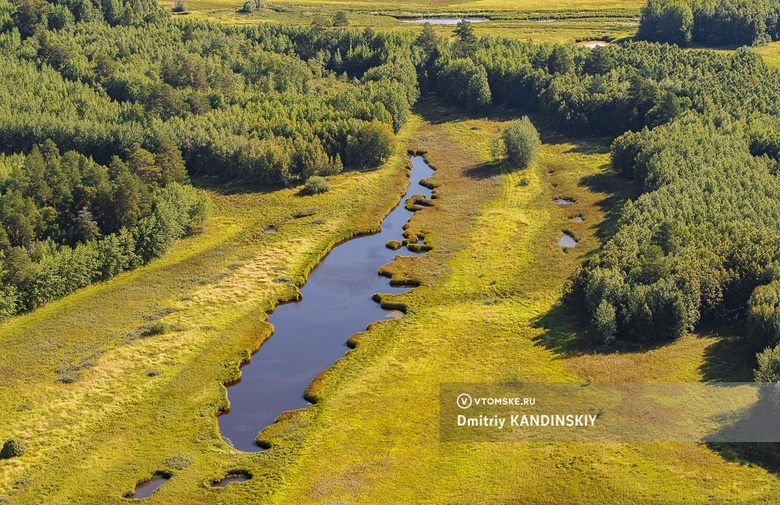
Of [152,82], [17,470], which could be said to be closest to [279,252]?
[17,470]

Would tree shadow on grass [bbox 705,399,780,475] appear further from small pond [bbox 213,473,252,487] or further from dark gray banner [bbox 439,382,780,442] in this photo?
small pond [bbox 213,473,252,487]

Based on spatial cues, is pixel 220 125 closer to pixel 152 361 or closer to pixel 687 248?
pixel 152 361

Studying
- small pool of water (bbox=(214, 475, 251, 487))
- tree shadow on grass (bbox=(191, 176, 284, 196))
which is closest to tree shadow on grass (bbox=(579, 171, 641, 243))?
tree shadow on grass (bbox=(191, 176, 284, 196))

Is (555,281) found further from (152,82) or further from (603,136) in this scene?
(152,82)

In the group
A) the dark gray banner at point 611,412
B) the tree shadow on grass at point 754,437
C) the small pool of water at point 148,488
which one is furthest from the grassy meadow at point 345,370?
the dark gray banner at point 611,412

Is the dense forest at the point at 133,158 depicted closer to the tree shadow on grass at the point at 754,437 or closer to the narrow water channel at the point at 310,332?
the narrow water channel at the point at 310,332
